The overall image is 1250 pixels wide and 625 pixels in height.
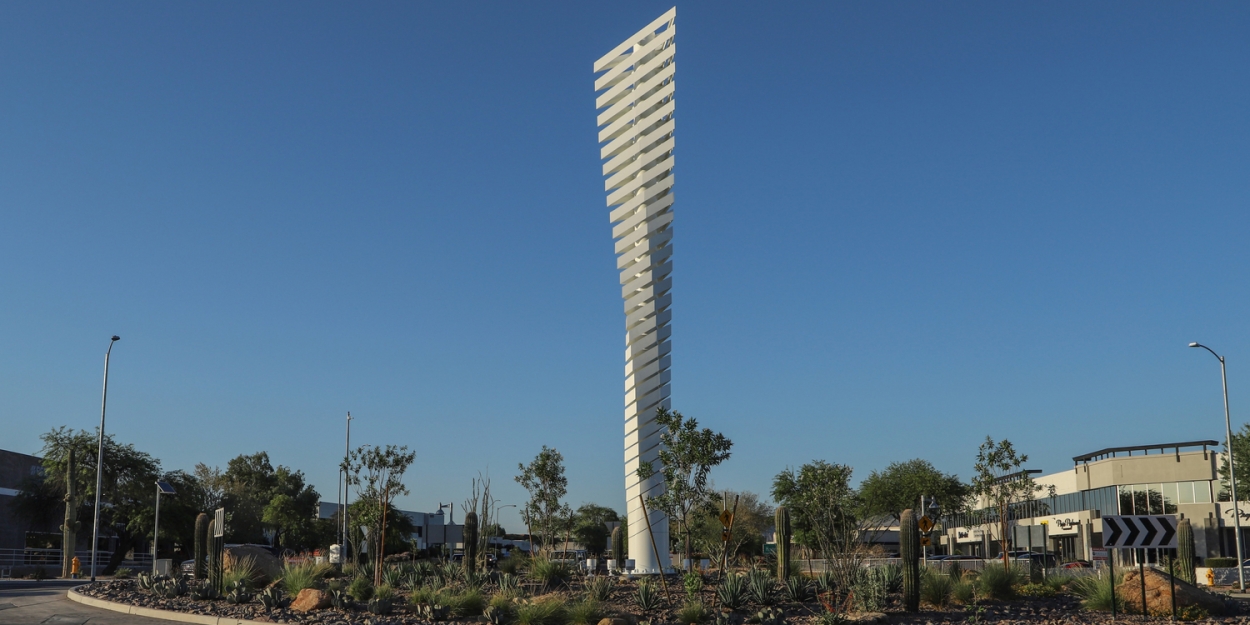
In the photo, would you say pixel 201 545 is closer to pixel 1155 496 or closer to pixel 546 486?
pixel 546 486

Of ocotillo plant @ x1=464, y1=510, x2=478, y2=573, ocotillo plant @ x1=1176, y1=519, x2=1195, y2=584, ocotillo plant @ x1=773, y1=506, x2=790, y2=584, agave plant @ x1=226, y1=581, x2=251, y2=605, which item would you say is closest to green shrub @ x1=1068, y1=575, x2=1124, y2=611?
ocotillo plant @ x1=773, y1=506, x2=790, y2=584

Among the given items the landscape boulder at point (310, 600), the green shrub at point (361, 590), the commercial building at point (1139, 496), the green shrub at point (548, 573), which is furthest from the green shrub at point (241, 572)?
the commercial building at point (1139, 496)

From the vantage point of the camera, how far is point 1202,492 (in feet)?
208

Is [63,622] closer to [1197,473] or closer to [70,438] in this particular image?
[70,438]

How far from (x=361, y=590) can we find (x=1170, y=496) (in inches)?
2362

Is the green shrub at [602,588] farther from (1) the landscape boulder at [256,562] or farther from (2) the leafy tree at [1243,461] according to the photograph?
(2) the leafy tree at [1243,461]

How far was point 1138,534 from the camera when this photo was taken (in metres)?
16.3

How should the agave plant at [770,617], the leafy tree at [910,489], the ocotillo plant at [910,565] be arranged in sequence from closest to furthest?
the agave plant at [770,617] → the ocotillo plant at [910,565] → the leafy tree at [910,489]

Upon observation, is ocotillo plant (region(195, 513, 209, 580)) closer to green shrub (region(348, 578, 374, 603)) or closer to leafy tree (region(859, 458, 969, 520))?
green shrub (region(348, 578, 374, 603))

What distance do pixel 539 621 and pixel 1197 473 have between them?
2388 inches

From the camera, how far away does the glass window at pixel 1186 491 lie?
6375 centimetres

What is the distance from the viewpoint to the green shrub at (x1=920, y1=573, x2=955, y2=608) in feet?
62.5

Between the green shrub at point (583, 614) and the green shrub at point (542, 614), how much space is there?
16 cm

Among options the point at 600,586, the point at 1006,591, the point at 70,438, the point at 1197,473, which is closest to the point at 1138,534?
the point at 1006,591
